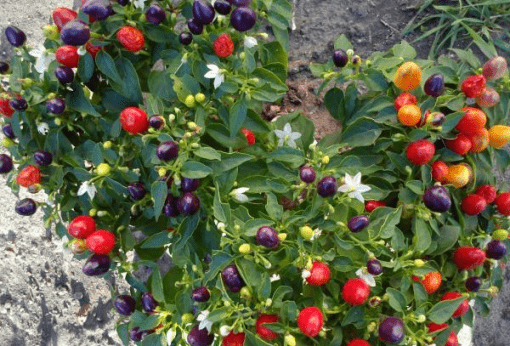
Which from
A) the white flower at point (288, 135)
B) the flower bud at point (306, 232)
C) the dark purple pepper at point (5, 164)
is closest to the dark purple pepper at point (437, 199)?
Result: the flower bud at point (306, 232)

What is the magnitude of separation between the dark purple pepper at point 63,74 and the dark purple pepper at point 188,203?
0.62 meters

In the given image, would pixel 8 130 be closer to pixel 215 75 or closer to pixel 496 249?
pixel 215 75

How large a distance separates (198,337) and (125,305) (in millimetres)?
429

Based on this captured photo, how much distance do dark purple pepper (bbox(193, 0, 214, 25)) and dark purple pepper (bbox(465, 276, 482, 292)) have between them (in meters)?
1.38

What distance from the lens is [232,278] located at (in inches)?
68.0

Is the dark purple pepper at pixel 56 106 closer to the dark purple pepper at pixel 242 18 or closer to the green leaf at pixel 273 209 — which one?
the dark purple pepper at pixel 242 18

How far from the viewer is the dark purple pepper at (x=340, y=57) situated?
6.69 ft

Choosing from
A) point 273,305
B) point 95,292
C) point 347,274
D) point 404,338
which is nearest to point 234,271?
point 273,305

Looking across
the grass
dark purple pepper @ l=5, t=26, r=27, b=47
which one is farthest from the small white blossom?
the grass

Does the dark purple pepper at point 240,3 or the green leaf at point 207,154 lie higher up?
the dark purple pepper at point 240,3

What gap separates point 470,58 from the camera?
205 centimetres

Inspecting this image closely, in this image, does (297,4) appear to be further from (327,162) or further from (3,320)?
(3,320)

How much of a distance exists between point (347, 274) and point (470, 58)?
1.00 meters

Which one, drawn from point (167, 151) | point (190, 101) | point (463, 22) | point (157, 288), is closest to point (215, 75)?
point (190, 101)
